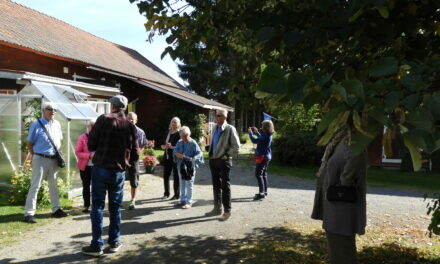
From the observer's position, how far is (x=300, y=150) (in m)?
15.2

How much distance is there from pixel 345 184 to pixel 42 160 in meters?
4.96

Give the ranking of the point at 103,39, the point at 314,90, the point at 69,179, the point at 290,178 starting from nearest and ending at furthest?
the point at 314,90, the point at 69,179, the point at 290,178, the point at 103,39

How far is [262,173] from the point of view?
8031 mm

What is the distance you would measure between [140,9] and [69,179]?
16.7ft

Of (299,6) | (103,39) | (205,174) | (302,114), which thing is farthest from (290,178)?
(103,39)

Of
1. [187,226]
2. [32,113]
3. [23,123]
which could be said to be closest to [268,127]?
[187,226]

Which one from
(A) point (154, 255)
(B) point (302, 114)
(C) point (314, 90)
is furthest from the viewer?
(B) point (302, 114)

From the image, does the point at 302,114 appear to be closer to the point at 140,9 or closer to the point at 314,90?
the point at 140,9

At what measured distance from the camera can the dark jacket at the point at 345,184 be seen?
3.09 m

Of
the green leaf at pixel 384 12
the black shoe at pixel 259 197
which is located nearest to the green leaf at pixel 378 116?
the green leaf at pixel 384 12

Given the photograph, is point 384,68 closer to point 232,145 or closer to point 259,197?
point 232,145

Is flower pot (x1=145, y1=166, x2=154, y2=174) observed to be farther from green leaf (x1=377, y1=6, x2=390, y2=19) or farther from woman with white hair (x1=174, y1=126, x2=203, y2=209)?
green leaf (x1=377, y1=6, x2=390, y2=19)

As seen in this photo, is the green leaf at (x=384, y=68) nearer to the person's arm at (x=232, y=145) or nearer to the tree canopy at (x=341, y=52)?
the tree canopy at (x=341, y=52)

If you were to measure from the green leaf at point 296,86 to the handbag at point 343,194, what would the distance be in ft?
7.08
